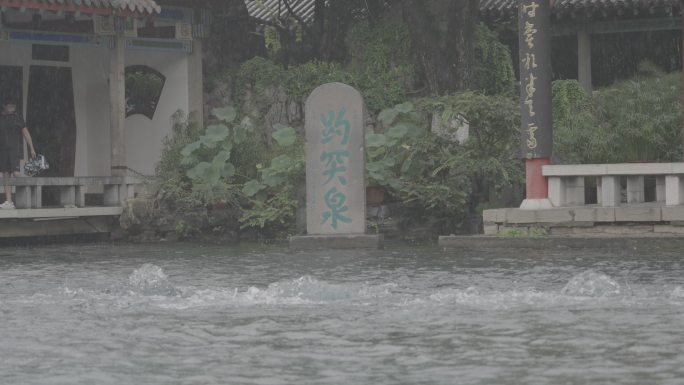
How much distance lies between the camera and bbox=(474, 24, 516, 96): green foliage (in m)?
25.0

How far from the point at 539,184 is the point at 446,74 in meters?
6.05

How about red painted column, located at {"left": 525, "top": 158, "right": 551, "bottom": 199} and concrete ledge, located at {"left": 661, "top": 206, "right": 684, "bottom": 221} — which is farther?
red painted column, located at {"left": 525, "top": 158, "right": 551, "bottom": 199}

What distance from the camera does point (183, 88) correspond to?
2427 cm

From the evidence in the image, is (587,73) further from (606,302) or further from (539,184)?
(606,302)

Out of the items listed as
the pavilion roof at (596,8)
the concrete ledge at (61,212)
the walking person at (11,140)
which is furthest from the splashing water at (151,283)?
the pavilion roof at (596,8)

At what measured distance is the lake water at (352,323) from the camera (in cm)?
821

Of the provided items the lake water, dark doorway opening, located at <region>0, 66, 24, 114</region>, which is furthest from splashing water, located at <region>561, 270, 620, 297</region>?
dark doorway opening, located at <region>0, 66, 24, 114</region>

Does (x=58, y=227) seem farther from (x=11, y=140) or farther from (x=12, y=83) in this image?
(x=12, y=83)

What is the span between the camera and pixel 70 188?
20.5 meters

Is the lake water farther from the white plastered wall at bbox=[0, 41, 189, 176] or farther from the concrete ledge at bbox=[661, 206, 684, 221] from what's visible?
the white plastered wall at bbox=[0, 41, 189, 176]

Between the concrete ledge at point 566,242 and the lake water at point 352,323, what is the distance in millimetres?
1396

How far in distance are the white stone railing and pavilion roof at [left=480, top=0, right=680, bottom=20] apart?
21.9 feet

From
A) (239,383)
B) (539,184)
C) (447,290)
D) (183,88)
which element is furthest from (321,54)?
(239,383)

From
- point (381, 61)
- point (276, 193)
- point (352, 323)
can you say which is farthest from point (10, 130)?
point (352, 323)
